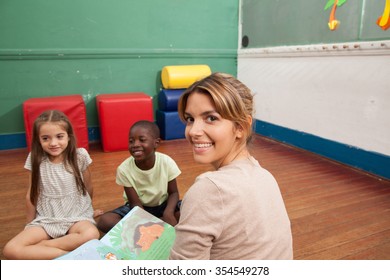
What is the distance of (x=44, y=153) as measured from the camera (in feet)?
4.51

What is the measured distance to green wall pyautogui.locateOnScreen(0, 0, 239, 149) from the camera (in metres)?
2.97

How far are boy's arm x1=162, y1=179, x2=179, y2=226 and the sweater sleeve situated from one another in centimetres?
78

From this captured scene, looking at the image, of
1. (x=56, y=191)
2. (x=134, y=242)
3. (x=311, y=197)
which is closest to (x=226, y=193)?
(x=134, y=242)

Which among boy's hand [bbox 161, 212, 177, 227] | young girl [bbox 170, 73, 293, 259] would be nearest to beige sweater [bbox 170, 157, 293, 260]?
young girl [bbox 170, 73, 293, 259]

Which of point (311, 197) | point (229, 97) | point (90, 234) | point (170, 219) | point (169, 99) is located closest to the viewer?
point (229, 97)

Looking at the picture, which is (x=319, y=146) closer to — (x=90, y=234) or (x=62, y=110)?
(x=90, y=234)

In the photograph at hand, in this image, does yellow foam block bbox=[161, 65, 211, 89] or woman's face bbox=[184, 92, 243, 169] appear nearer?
woman's face bbox=[184, 92, 243, 169]

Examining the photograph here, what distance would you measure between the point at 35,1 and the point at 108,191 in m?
2.12

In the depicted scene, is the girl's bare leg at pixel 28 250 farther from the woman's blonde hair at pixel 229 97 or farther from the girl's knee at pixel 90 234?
the woman's blonde hair at pixel 229 97

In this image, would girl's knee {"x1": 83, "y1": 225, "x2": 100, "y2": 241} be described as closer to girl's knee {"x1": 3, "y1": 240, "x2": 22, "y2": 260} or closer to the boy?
the boy

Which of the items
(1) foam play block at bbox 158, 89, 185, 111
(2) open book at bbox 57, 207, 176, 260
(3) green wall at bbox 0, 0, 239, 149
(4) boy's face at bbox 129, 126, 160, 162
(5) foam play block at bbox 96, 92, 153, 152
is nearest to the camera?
(2) open book at bbox 57, 207, 176, 260

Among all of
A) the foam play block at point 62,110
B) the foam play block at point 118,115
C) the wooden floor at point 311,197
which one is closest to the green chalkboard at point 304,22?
the wooden floor at point 311,197

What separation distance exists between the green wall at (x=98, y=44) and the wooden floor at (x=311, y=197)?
0.74 metres

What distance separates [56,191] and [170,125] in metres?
2.00
